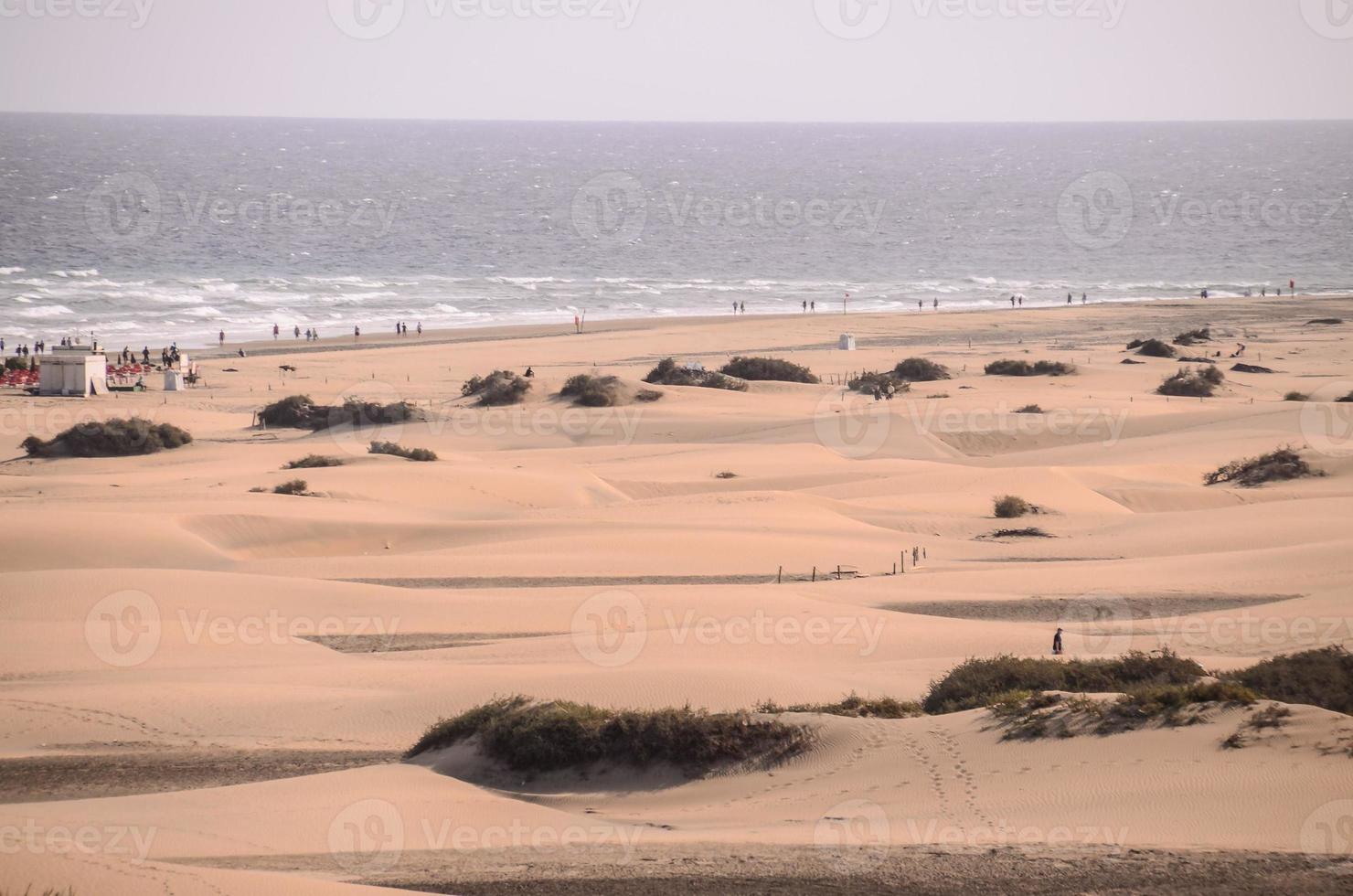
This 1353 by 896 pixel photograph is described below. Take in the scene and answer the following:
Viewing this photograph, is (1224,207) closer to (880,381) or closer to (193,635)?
(880,381)

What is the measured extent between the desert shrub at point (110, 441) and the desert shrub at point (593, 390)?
37.1 feet

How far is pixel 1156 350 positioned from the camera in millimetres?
47594

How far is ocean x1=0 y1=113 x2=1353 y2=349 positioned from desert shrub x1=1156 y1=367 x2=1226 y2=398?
97.8 ft

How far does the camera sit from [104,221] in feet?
324

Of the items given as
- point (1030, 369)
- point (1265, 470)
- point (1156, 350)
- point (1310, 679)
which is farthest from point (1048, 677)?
point (1156, 350)

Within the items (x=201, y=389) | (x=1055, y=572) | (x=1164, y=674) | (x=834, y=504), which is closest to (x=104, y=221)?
(x=201, y=389)

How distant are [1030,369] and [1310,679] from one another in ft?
108

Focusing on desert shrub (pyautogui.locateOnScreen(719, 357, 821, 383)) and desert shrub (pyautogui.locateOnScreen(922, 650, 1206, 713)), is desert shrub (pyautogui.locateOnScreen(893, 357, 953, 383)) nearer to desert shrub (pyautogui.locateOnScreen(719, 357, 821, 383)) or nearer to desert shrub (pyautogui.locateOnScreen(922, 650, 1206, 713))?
desert shrub (pyautogui.locateOnScreen(719, 357, 821, 383))

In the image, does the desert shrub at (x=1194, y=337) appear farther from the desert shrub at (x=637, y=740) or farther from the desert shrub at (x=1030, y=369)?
the desert shrub at (x=637, y=740)

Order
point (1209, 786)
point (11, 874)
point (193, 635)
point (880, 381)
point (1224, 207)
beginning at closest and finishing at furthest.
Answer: point (11, 874), point (1209, 786), point (193, 635), point (880, 381), point (1224, 207)

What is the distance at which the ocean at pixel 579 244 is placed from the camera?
229ft

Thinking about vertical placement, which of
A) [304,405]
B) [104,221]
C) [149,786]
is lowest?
[149,786]

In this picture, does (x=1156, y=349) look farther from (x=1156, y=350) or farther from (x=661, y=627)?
(x=661, y=627)

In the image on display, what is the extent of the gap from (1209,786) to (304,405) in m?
30.6
